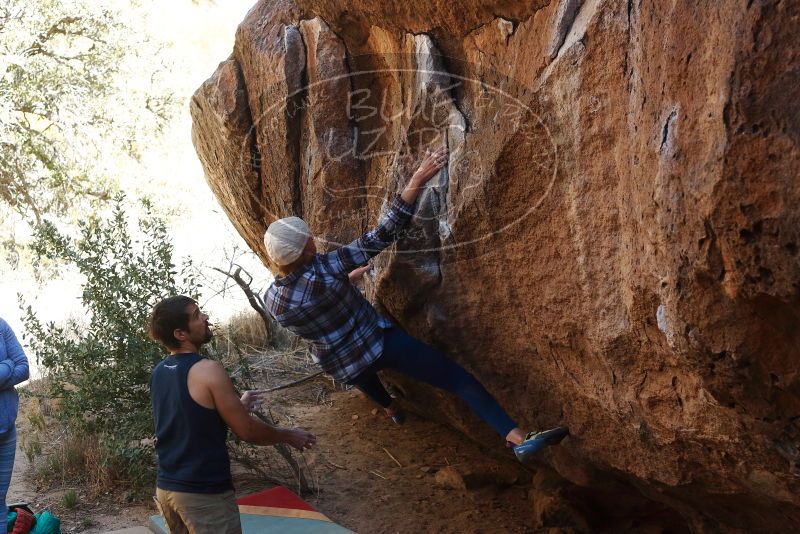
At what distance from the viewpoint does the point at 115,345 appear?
5699mm

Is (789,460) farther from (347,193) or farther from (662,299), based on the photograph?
(347,193)

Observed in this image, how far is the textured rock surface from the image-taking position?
7.82 feet

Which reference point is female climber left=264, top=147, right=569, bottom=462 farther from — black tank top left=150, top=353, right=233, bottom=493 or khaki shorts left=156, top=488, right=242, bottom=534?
khaki shorts left=156, top=488, right=242, bottom=534

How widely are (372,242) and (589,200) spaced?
113cm

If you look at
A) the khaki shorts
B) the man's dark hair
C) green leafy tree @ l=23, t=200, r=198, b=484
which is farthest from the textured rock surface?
the khaki shorts

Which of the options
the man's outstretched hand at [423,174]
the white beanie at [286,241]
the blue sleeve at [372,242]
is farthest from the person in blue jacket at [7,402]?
the man's outstretched hand at [423,174]

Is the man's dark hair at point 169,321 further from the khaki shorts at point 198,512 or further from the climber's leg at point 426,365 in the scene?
the climber's leg at point 426,365

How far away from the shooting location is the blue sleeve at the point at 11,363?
4289 millimetres

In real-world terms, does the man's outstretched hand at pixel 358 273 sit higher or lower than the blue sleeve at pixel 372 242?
lower

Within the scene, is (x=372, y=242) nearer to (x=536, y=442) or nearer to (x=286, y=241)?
(x=286, y=241)

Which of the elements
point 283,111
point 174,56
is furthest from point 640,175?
point 174,56

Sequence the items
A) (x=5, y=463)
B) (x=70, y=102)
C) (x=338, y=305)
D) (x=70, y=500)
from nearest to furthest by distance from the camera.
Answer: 1. (x=338, y=305)
2. (x=5, y=463)
3. (x=70, y=500)
4. (x=70, y=102)

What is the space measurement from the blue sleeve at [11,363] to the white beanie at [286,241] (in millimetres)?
1449

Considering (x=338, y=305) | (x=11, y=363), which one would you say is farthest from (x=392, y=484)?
(x=11, y=363)
